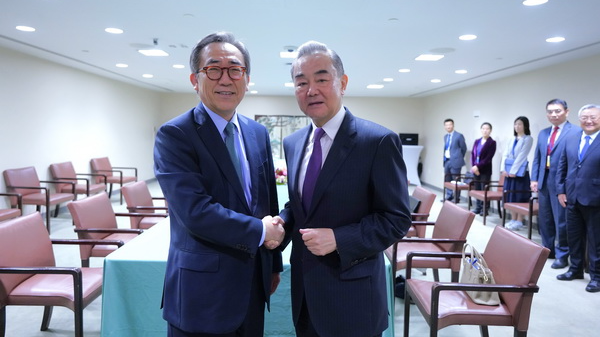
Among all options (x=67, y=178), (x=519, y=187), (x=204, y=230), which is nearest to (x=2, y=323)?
(x=204, y=230)

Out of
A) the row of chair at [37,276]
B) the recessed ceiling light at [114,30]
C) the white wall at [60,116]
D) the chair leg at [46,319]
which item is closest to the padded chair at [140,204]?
the row of chair at [37,276]

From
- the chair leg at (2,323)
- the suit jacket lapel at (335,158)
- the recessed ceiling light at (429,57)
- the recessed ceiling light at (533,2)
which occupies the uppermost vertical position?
the recessed ceiling light at (429,57)

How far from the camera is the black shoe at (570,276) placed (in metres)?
3.94

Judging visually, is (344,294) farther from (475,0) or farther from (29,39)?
(29,39)

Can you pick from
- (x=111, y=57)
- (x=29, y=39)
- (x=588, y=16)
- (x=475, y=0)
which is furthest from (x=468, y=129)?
(x=29, y=39)

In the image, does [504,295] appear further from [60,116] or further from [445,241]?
[60,116]

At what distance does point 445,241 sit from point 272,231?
1.90 m

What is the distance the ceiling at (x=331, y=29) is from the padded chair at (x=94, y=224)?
178cm

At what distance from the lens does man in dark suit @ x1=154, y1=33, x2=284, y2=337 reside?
1.19 meters

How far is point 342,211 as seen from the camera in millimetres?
1268

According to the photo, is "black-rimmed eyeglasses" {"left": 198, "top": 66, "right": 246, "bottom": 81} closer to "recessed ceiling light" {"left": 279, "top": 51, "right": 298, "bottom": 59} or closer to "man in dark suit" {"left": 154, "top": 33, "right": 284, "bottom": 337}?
"man in dark suit" {"left": 154, "top": 33, "right": 284, "bottom": 337}

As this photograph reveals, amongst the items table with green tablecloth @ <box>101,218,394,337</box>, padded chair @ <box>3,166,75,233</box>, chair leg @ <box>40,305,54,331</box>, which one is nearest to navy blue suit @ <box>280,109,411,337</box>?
table with green tablecloth @ <box>101,218,394,337</box>

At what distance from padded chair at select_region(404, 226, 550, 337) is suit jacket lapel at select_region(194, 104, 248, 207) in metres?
1.30

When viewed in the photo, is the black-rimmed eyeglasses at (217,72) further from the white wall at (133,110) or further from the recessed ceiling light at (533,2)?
the white wall at (133,110)
